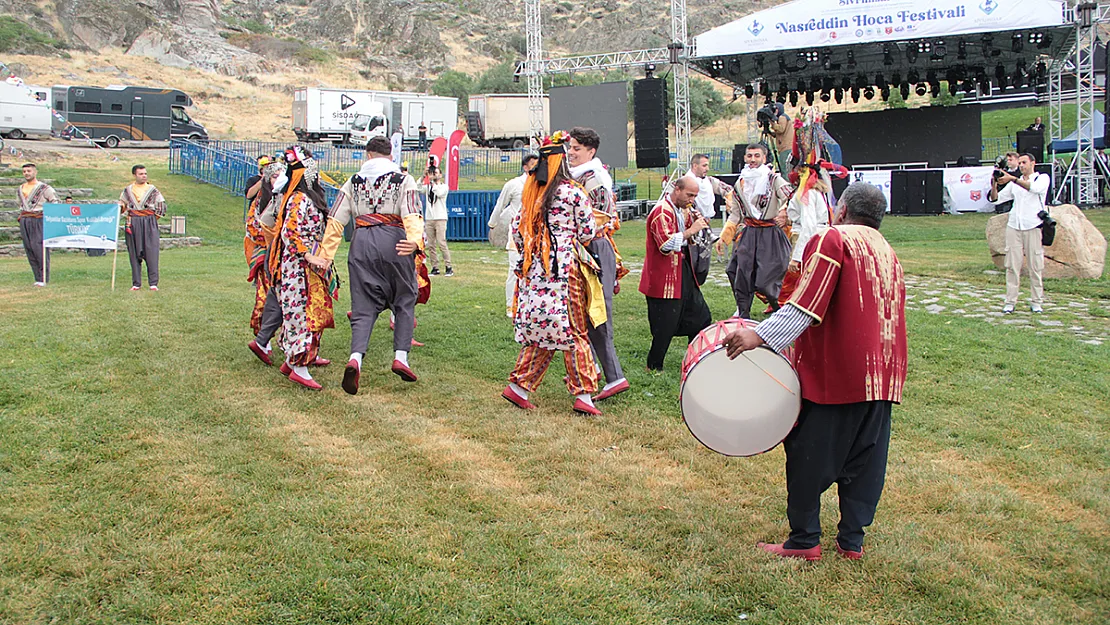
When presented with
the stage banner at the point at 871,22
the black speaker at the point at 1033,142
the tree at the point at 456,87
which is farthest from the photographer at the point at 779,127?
the tree at the point at 456,87

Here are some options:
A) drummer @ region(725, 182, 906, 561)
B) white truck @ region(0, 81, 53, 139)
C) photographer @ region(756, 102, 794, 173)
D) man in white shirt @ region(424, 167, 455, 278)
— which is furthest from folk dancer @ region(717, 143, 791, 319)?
white truck @ region(0, 81, 53, 139)

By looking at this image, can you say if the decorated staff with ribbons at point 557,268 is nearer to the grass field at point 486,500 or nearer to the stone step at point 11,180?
the grass field at point 486,500

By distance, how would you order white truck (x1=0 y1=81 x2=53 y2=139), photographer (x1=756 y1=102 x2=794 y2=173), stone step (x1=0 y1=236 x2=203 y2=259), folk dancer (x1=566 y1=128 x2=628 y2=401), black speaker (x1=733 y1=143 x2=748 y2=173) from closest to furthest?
folk dancer (x1=566 y1=128 x2=628 y2=401)
photographer (x1=756 y1=102 x2=794 y2=173)
stone step (x1=0 y1=236 x2=203 y2=259)
black speaker (x1=733 y1=143 x2=748 y2=173)
white truck (x1=0 y1=81 x2=53 y2=139)

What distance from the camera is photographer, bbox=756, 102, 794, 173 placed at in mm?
8195

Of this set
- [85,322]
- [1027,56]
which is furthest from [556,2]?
[85,322]

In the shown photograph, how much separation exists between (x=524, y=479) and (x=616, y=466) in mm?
537

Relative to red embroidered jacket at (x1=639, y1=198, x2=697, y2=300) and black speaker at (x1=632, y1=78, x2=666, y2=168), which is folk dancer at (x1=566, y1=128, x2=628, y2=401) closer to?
red embroidered jacket at (x1=639, y1=198, x2=697, y2=300)

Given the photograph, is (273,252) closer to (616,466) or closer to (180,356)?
(180,356)

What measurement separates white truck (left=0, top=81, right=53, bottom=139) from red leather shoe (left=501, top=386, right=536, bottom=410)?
34403 mm

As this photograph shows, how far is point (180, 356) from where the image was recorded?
302 inches

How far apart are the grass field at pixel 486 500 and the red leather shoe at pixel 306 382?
0.65 ft

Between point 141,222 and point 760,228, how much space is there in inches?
321

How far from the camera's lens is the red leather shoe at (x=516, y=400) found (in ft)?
20.3

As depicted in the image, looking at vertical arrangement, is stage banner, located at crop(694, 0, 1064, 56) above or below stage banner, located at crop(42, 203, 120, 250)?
above
